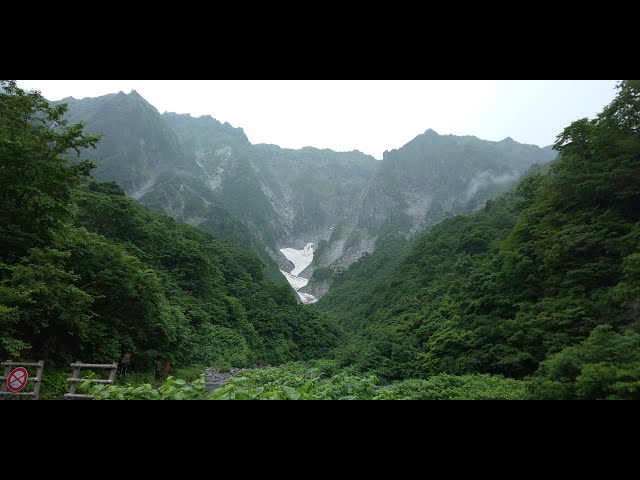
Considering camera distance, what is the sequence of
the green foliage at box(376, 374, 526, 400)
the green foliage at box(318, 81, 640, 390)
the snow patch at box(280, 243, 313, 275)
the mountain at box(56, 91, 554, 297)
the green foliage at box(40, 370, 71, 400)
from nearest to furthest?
the green foliage at box(40, 370, 71, 400) < the green foliage at box(376, 374, 526, 400) < the green foliage at box(318, 81, 640, 390) < the mountain at box(56, 91, 554, 297) < the snow patch at box(280, 243, 313, 275)

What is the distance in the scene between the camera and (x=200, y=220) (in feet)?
294

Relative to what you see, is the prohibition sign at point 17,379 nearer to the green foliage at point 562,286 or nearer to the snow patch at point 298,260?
the green foliage at point 562,286

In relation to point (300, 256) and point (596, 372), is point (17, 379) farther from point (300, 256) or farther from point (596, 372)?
point (300, 256)

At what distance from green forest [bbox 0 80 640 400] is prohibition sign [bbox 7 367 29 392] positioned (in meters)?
0.77

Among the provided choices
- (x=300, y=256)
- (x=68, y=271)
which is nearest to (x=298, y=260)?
(x=300, y=256)

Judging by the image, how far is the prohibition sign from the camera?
6.37 meters

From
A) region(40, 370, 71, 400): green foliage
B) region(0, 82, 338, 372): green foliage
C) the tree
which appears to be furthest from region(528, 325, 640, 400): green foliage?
the tree

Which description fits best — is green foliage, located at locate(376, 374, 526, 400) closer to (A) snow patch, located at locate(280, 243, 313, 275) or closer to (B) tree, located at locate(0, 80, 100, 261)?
(B) tree, located at locate(0, 80, 100, 261)

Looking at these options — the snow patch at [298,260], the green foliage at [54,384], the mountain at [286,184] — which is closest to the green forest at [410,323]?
the green foliage at [54,384]

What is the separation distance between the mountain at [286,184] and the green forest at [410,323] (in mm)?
71003

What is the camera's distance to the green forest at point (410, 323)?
745 cm

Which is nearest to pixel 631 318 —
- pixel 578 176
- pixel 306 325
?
pixel 578 176
